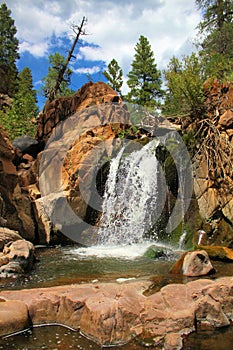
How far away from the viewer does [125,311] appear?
4168mm

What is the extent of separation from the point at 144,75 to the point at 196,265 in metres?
27.0

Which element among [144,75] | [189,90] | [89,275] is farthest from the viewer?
[144,75]

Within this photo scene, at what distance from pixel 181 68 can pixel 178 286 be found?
10.9 meters

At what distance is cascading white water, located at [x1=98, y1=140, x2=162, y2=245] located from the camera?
467 inches

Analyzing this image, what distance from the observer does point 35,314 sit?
4.54 metres

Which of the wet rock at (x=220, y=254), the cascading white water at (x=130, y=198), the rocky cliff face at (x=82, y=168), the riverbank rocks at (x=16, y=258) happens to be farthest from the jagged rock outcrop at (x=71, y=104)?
the wet rock at (x=220, y=254)

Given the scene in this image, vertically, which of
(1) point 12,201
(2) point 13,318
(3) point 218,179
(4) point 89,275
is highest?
(3) point 218,179

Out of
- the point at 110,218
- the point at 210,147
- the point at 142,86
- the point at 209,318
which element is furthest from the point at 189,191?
the point at 142,86

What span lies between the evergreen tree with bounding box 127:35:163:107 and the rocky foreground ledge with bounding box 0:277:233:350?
25448 millimetres

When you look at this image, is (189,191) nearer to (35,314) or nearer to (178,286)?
(178,286)

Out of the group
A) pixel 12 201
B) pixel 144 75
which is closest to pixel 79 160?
pixel 12 201

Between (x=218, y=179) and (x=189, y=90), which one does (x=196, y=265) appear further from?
(x=189, y=90)

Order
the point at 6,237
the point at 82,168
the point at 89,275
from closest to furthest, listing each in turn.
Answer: the point at 89,275, the point at 6,237, the point at 82,168

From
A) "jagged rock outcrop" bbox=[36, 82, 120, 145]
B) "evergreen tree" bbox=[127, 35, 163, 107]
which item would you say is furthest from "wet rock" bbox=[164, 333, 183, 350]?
"evergreen tree" bbox=[127, 35, 163, 107]
